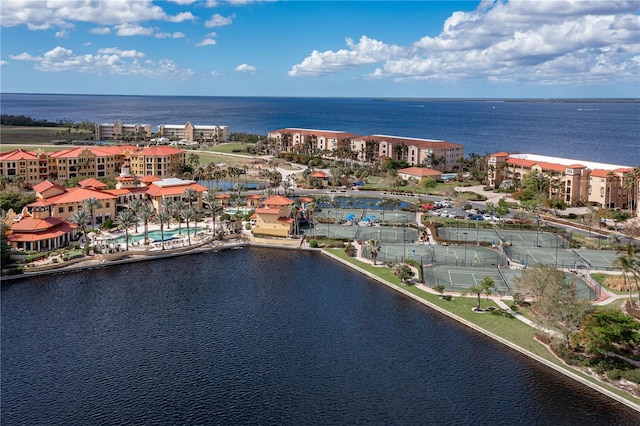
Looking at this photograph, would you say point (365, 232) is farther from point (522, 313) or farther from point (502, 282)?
point (522, 313)

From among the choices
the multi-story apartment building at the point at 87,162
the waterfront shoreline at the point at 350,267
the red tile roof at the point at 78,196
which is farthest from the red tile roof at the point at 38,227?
the multi-story apartment building at the point at 87,162

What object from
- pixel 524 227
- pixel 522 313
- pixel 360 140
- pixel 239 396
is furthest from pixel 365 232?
pixel 360 140

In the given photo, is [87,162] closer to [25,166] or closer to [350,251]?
[25,166]

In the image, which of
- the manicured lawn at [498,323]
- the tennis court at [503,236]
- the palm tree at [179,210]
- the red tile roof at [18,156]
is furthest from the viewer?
the red tile roof at [18,156]

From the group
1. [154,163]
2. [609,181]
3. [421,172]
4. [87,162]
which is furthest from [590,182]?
[87,162]

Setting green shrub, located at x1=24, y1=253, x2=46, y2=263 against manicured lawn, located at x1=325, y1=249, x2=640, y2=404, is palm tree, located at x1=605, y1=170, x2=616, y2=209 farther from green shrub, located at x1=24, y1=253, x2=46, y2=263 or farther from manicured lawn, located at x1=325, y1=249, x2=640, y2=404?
green shrub, located at x1=24, y1=253, x2=46, y2=263

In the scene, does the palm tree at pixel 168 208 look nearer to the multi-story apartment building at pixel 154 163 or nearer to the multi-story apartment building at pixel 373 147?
the multi-story apartment building at pixel 154 163
